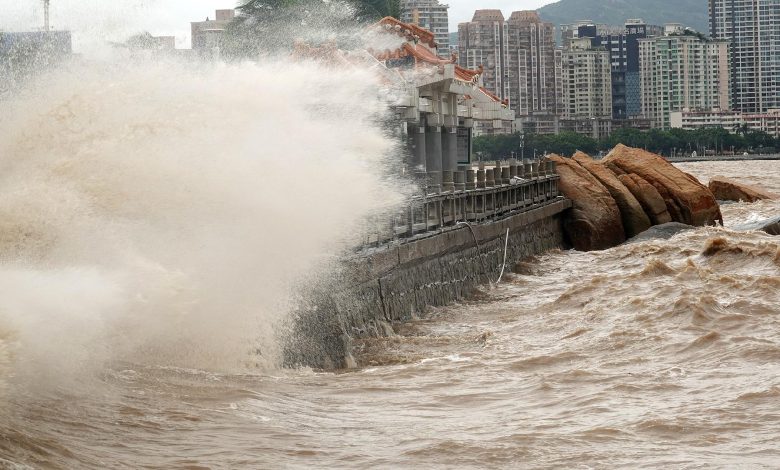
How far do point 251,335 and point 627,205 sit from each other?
20.7 metres

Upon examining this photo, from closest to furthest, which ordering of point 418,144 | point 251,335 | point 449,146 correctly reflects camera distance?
point 251,335 → point 418,144 → point 449,146

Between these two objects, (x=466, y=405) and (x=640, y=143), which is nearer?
(x=466, y=405)

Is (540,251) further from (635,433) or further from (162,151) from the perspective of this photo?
(635,433)

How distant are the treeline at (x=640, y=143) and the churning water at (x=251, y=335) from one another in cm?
12621

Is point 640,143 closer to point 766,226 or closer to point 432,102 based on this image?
point 432,102

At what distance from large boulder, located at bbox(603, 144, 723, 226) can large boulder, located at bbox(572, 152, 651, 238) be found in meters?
1.32

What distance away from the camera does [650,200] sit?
106 feet

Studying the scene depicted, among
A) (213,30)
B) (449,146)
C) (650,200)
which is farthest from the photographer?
(213,30)

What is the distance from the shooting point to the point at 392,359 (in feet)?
42.2

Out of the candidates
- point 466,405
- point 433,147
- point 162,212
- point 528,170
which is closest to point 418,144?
point 433,147

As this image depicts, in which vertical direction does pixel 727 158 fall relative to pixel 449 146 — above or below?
below

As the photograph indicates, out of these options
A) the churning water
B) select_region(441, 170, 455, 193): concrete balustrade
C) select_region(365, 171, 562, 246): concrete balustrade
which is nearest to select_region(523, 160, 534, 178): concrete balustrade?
select_region(365, 171, 562, 246): concrete balustrade

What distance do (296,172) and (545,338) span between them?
128 inches

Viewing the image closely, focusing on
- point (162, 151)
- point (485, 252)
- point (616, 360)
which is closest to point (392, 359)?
point (616, 360)
